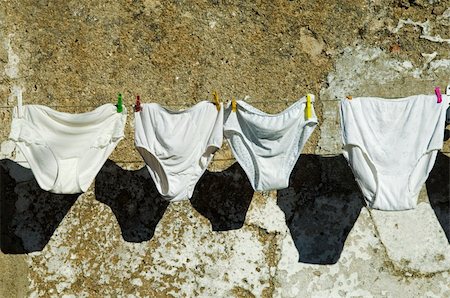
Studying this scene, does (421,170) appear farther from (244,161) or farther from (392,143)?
(244,161)

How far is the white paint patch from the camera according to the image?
4.49 metres

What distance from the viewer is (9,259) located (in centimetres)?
450

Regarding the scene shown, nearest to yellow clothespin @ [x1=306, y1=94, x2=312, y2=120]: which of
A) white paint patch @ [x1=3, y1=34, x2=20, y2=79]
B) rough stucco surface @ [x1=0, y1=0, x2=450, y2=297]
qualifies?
rough stucco surface @ [x1=0, y1=0, x2=450, y2=297]

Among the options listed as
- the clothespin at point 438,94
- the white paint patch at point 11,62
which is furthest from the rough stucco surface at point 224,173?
the clothespin at point 438,94

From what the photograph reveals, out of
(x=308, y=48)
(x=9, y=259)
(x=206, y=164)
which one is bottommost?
(x=9, y=259)

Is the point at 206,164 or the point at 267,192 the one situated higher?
the point at 206,164

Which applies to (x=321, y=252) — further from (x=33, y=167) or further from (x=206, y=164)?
(x=33, y=167)

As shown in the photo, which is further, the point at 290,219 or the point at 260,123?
the point at 290,219

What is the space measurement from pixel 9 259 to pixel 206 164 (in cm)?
127

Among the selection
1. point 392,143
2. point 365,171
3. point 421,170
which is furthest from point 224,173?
point 421,170

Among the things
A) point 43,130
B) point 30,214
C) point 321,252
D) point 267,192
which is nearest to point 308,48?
point 267,192

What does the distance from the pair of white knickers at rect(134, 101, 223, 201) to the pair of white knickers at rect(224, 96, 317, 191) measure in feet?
0.33

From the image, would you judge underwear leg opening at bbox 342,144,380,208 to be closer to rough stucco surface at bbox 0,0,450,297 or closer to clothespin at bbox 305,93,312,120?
clothespin at bbox 305,93,312,120

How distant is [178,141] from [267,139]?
0.43 meters
